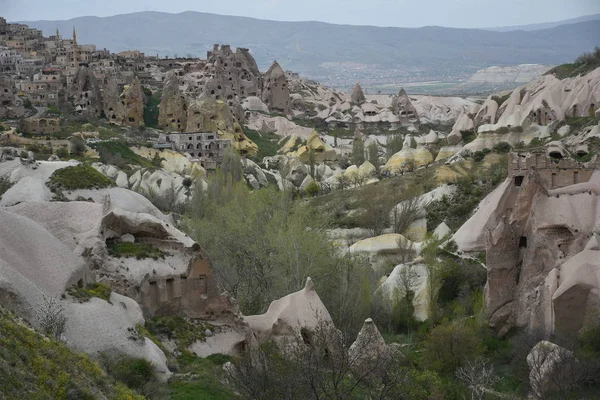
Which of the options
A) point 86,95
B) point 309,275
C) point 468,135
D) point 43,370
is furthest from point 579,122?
point 43,370

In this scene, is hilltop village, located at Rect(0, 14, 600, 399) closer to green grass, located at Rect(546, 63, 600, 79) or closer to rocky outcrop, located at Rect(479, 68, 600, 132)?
rocky outcrop, located at Rect(479, 68, 600, 132)

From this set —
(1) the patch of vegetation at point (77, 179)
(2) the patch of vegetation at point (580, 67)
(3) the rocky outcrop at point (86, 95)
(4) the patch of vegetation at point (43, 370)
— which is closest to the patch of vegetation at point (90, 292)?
(4) the patch of vegetation at point (43, 370)

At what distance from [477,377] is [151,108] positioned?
57.9 meters

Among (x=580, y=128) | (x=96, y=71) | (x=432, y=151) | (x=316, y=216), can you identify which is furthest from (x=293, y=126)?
(x=316, y=216)

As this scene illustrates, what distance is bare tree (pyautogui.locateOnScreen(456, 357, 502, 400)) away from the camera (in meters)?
19.2

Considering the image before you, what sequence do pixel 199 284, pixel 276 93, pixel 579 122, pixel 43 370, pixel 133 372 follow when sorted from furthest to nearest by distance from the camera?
pixel 276 93 → pixel 579 122 → pixel 199 284 → pixel 133 372 → pixel 43 370

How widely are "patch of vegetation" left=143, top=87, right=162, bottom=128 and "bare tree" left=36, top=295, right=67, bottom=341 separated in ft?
182

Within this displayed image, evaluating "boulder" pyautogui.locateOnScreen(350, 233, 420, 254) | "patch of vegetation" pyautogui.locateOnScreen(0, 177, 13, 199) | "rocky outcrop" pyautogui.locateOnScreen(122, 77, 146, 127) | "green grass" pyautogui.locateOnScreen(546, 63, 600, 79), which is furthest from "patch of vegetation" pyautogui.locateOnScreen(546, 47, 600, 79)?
"patch of vegetation" pyautogui.locateOnScreen(0, 177, 13, 199)

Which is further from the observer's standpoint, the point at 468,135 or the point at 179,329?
the point at 468,135

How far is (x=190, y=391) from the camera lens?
57.5 feet

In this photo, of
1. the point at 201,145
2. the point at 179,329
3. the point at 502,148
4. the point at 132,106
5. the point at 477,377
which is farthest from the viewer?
the point at 132,106

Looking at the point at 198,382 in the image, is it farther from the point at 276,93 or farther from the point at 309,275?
the point at 276,93

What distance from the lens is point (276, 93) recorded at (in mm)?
92500

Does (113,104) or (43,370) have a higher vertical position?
(43,370)
